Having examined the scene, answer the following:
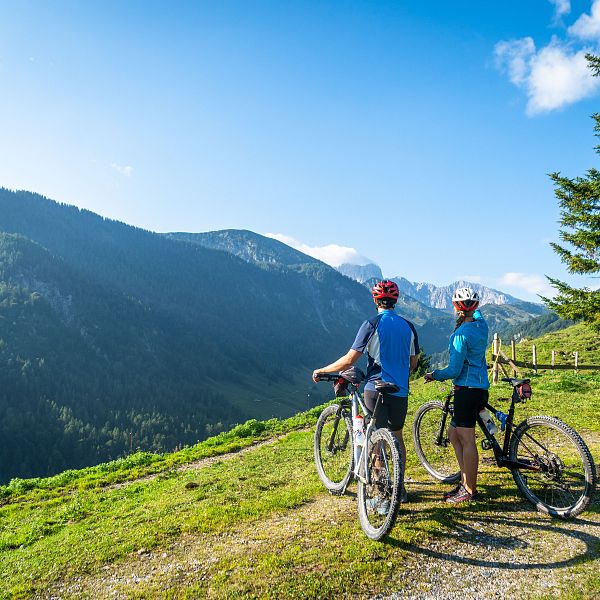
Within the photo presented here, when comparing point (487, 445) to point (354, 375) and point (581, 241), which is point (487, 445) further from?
point (581, 241)

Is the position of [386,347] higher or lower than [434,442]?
higher

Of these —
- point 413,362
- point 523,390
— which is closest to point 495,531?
point 523,390

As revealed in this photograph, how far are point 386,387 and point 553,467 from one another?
9.41 feet

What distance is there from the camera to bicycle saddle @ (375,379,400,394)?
20.8 feet

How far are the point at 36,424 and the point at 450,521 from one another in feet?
699

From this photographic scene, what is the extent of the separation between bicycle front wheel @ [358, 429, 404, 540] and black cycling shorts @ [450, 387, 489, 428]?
64.3 inches

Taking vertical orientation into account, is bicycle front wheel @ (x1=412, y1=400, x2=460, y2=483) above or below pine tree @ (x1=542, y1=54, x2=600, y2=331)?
below

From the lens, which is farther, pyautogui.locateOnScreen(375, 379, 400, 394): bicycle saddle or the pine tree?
the pine tree

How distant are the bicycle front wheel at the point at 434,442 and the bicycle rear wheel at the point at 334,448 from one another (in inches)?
70.7

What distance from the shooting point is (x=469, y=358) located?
6961mm

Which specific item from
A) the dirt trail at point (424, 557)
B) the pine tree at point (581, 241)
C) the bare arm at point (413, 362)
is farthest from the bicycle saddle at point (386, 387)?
the pine tree at point (581, 241)

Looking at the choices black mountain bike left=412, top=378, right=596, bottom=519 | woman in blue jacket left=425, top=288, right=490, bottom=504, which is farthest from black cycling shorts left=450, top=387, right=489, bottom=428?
black mountain bike left=412, top=378, right=596, bottom=519

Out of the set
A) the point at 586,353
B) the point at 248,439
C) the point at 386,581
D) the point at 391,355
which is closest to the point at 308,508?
the point at 386,581

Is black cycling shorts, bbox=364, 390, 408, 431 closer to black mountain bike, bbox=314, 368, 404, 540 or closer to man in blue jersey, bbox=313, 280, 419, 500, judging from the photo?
man in blue jersey, bbox=313, 280, 419, 500
